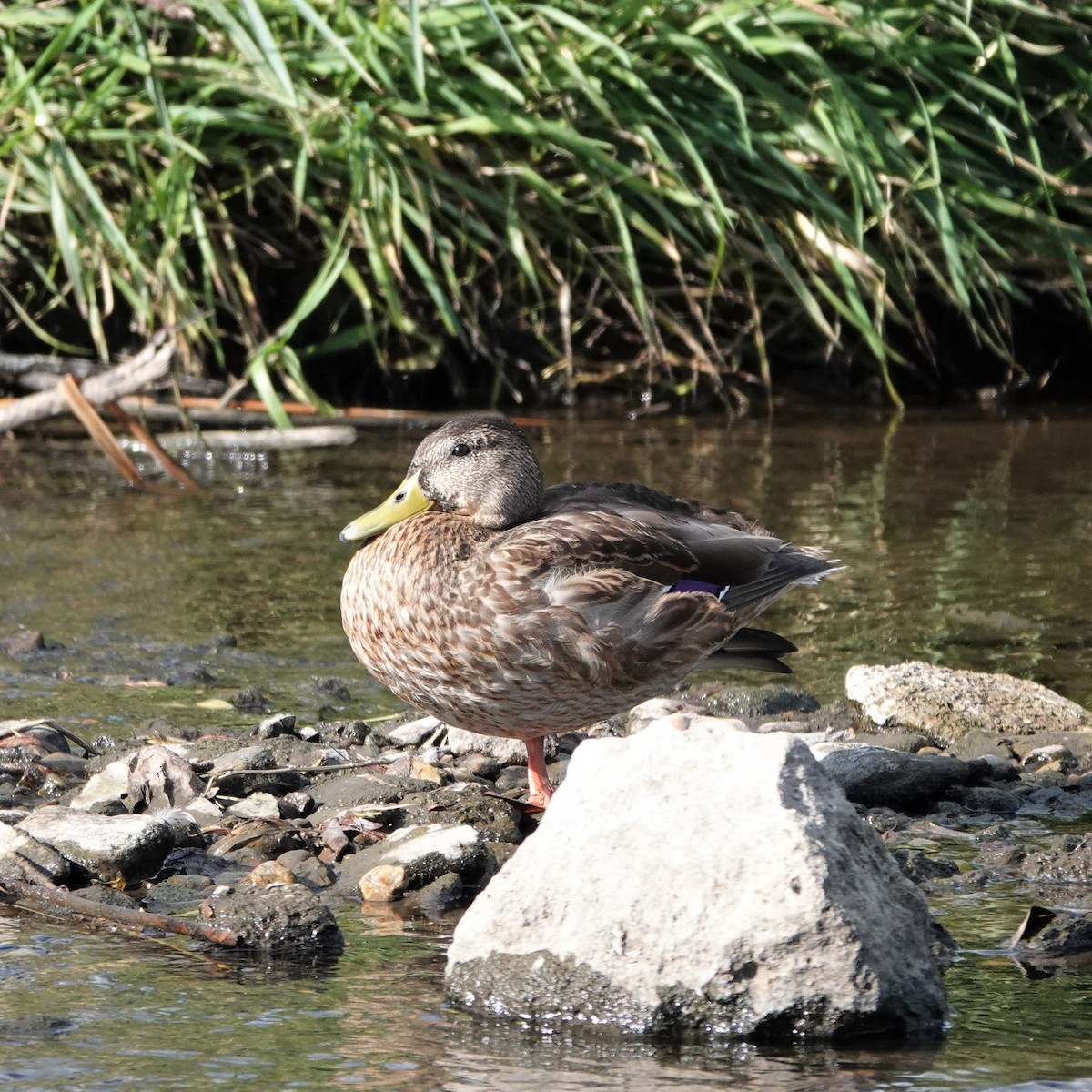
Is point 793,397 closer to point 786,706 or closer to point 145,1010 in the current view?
point 786,706

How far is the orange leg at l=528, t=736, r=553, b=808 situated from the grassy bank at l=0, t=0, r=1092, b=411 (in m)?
3.42

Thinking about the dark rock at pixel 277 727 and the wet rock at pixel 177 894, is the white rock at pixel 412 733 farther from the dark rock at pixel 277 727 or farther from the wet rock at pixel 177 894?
the wet rock at pixel 177 894

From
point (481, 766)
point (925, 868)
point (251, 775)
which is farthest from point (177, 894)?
point (925, 868)

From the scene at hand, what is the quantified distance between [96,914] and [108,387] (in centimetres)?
417

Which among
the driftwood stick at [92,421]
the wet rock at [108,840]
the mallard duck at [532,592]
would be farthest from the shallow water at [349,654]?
the mallard duck at [532,592]

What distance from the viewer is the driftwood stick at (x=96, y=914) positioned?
3.17m

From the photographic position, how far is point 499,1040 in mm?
2785

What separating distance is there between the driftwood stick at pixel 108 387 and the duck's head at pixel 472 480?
2.66 m

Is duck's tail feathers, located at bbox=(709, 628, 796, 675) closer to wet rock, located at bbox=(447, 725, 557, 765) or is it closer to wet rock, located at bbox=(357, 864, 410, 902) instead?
wet rock, located at bbox=(447, 725, 557, 765)

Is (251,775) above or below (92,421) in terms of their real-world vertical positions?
below

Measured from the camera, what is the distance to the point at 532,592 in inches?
155

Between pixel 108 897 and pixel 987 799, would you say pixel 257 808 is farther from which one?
pixel 987 799

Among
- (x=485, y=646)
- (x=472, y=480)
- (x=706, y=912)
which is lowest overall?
(x=706, y=912)

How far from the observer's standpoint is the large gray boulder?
8.97 feet
